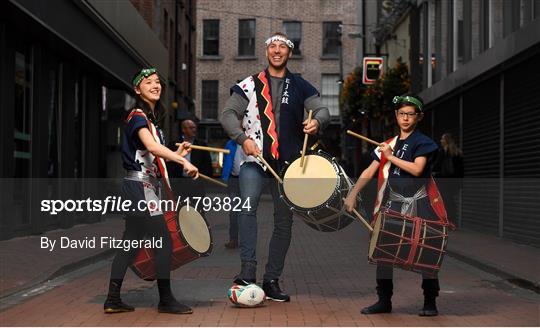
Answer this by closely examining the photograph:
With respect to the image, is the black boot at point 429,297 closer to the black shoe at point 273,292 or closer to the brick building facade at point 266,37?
the black shoe at point 273,292

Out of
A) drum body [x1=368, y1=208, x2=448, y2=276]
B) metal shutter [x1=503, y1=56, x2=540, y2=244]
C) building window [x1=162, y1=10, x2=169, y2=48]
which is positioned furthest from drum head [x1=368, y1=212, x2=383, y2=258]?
building window [x1=162, y1=10, x2=169, y2=48]

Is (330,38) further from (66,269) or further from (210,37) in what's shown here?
(66,269)

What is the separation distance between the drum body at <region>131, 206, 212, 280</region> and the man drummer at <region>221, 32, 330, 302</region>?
0.40 metres

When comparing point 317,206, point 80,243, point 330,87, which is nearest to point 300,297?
point 317,206

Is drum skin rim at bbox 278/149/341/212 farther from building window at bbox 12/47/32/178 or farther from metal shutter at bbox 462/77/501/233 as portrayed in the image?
metal shutter at bbox 462/77/501/233

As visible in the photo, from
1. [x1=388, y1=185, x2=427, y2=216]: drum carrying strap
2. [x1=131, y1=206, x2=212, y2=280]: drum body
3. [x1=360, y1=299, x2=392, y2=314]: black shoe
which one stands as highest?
[x1=388, y1=185, x2=427, y2=216]: drum carrying strap

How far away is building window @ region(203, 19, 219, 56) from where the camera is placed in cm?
4862

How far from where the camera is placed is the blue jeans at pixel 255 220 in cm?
625

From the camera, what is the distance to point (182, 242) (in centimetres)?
583

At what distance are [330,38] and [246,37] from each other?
4.86 metres

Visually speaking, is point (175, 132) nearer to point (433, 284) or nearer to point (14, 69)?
point (14, 69)

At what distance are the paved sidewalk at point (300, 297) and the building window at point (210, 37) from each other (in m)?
38.8

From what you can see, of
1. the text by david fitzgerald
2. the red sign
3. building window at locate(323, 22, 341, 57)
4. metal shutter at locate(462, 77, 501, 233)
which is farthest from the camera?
building window at locate(323, 22, 341, 57)

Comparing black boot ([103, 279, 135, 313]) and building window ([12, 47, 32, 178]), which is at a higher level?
building window ([12, 47, 32, 178])
